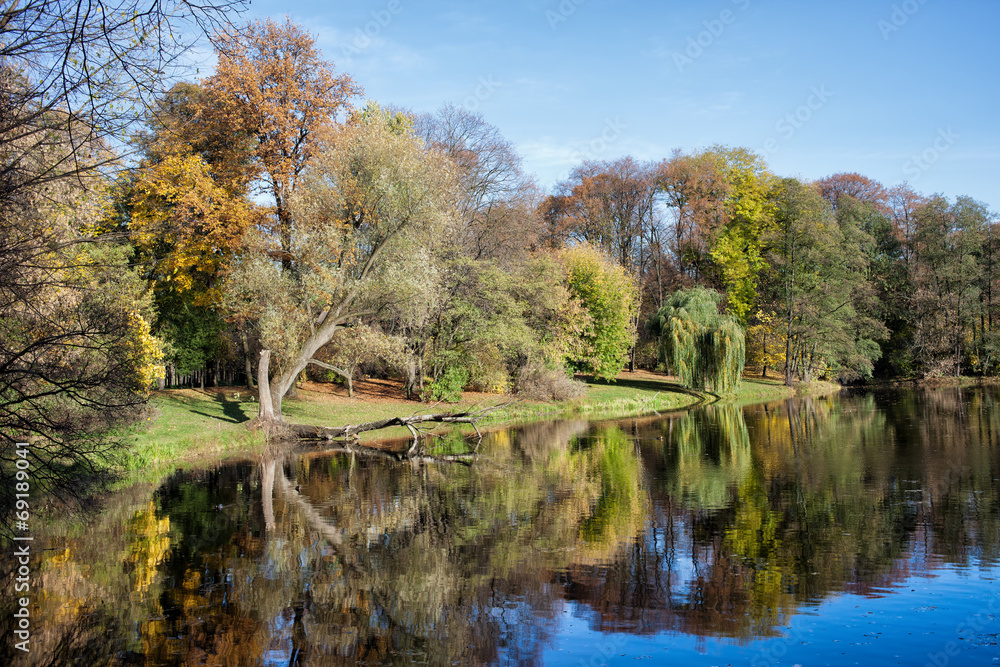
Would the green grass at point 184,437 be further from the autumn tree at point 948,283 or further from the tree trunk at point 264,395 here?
the autumn tree at point 948,283

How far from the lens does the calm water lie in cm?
709

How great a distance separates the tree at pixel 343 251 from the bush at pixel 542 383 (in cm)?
987

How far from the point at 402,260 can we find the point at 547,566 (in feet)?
54.3

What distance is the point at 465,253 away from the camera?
32.8 m

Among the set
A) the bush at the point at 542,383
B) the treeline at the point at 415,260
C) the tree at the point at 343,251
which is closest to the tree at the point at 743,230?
the treeline at the point at 415,260

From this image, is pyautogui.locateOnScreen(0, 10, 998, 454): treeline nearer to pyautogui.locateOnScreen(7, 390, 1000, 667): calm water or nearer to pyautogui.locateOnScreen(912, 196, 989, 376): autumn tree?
pyautogui.locateOnScreen(912, 196, 989, 376): autumn tree

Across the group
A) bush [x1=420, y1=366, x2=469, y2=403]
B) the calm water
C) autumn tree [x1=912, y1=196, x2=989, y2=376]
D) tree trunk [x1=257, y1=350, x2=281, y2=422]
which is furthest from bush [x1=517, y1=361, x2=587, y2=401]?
autumn tree [x1=912, y1=196, x2=989, y2=376]

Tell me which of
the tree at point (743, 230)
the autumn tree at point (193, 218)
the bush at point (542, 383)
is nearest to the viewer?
the autumn tree at point (193, 218)

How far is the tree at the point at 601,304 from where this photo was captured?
3875 cm

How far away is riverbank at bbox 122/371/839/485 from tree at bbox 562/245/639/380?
1.62m

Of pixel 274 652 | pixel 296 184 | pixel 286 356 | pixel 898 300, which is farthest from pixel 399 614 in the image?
pixel 898 300

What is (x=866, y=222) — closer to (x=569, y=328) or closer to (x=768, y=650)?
(x=569, y=328)

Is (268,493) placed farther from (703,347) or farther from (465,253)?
(703,347)

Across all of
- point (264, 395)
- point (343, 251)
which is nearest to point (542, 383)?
point (343, 251)
